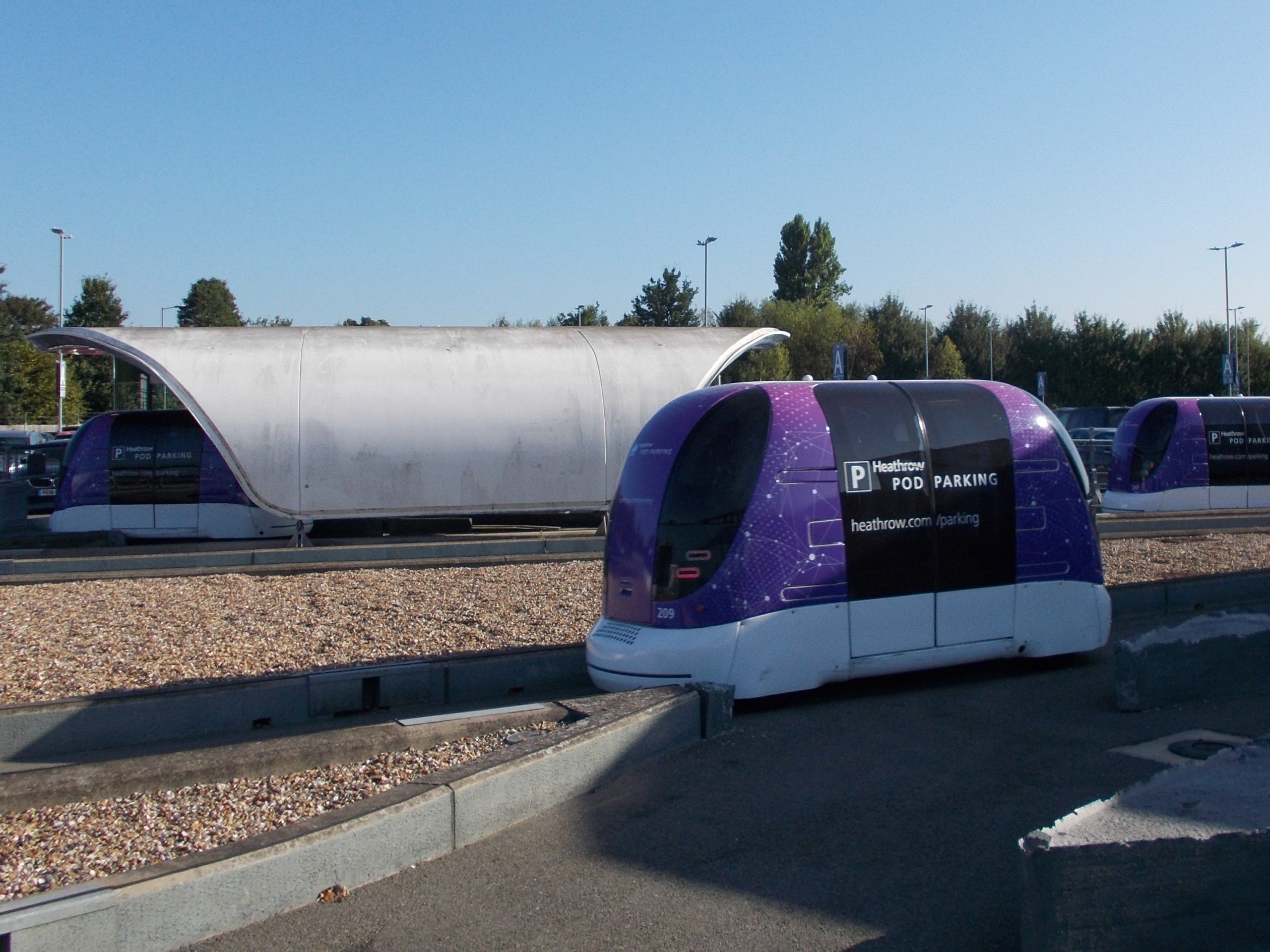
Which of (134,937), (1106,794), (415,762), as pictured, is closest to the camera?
(134,937)

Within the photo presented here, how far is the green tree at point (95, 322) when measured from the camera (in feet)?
172

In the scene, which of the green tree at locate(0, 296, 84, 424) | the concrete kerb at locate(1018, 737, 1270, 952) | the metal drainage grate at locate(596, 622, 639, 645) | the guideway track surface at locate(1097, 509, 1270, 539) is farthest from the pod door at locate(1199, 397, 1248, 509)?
the green tree at locate(0, 296, 84, 424)

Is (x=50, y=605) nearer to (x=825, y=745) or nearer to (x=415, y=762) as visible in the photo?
(x=415, y=762)

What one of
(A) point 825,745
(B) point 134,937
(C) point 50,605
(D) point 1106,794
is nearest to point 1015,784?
(D) point 1106,794

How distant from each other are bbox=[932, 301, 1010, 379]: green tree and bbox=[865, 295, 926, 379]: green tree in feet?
10.9

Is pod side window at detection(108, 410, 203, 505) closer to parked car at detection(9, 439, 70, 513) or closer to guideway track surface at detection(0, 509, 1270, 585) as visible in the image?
guideway track surface at detection(0, 509, 1270, 585)

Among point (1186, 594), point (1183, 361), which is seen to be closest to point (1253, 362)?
point (1183, 361)

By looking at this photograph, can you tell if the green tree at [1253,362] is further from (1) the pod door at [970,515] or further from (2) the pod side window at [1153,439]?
(1) the pod door at [970,515]

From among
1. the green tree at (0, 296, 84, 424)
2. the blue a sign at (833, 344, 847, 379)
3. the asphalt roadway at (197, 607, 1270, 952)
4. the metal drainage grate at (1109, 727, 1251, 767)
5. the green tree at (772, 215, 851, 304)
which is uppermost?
the green tree at (772, 215, 851, 304)

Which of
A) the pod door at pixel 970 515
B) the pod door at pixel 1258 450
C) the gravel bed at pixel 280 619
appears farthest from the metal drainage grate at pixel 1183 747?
the pod door at pixel 1258 450

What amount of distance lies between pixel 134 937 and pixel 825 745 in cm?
412

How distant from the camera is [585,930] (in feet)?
14.9

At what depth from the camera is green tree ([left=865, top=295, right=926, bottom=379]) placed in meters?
55.6

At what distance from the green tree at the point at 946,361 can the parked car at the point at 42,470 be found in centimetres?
3478
